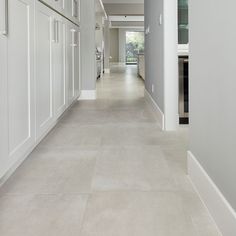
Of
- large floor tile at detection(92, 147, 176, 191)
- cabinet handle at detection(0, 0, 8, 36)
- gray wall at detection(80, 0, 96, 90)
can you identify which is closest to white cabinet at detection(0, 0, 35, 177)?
cabinet handle at detection(0, 0, 8, 36)

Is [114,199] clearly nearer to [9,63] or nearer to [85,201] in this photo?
[85,201]

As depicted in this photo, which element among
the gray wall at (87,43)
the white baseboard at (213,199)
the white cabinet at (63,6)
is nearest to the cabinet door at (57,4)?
the white cabinet at (63,6)

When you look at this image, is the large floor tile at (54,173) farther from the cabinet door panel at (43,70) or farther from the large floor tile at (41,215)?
the cabinet door panel at (43,70)

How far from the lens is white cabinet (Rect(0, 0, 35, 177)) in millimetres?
1767

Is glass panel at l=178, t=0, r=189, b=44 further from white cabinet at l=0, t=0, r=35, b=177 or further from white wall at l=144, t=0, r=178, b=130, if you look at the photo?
white cabinet at l=0, t=0, r=35, b=177

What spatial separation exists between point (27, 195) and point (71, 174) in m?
0.38

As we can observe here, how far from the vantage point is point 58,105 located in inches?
133

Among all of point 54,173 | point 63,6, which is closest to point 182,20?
point 63,6

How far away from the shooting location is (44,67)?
2.72 metres

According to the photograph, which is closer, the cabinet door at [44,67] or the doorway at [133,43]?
the cabinet door at [44,67]

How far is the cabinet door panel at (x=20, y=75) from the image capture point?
1.88 meters

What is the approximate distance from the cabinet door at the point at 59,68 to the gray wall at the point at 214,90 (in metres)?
1.50

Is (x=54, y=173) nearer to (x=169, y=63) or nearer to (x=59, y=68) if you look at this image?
(x=59, y=68)

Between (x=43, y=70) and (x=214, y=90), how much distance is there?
4.97 ft
